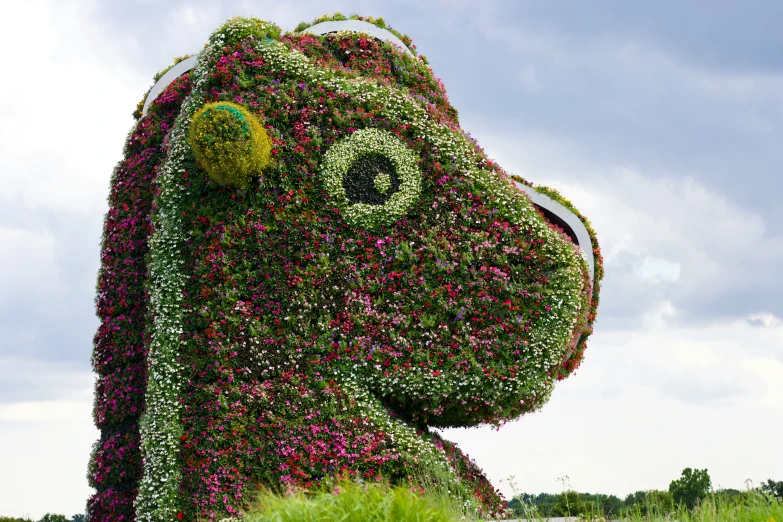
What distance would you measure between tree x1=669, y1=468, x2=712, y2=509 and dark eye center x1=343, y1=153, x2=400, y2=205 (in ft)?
26.2

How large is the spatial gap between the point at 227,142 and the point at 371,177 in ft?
7.13

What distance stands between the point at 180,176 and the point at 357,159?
8.83 ft

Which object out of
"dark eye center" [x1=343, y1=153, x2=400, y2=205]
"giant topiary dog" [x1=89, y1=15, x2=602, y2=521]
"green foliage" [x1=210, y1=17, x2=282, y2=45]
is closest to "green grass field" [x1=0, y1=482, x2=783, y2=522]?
"giant topiary dog" [x1=89, y1=15, x2=602, y2=521]

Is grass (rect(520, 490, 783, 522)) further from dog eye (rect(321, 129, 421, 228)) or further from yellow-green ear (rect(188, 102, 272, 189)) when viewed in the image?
yellow-green ear (rect(188, 102, 272, 189))

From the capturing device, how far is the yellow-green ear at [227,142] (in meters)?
10.7

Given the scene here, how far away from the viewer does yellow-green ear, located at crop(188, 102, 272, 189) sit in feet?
35.2

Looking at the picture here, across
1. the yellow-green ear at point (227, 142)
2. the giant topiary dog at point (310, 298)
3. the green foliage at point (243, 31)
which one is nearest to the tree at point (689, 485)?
the giant topiary dog at point (310, 298)

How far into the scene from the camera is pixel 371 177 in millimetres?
11453

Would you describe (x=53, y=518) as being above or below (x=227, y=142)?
below

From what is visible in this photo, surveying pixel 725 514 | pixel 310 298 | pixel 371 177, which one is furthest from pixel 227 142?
pixel 725 514

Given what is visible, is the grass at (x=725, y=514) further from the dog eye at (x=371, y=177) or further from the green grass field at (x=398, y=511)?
the dog eye at (x=371, y=177)

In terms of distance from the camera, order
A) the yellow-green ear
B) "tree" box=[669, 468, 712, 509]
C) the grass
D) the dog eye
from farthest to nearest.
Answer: "tree" box=[669, 468, 712, 509], the dog eye, the yellow-green ear, the grass

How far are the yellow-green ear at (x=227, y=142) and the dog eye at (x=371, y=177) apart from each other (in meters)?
1.05

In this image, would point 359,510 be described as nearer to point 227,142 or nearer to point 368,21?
point 227,142
